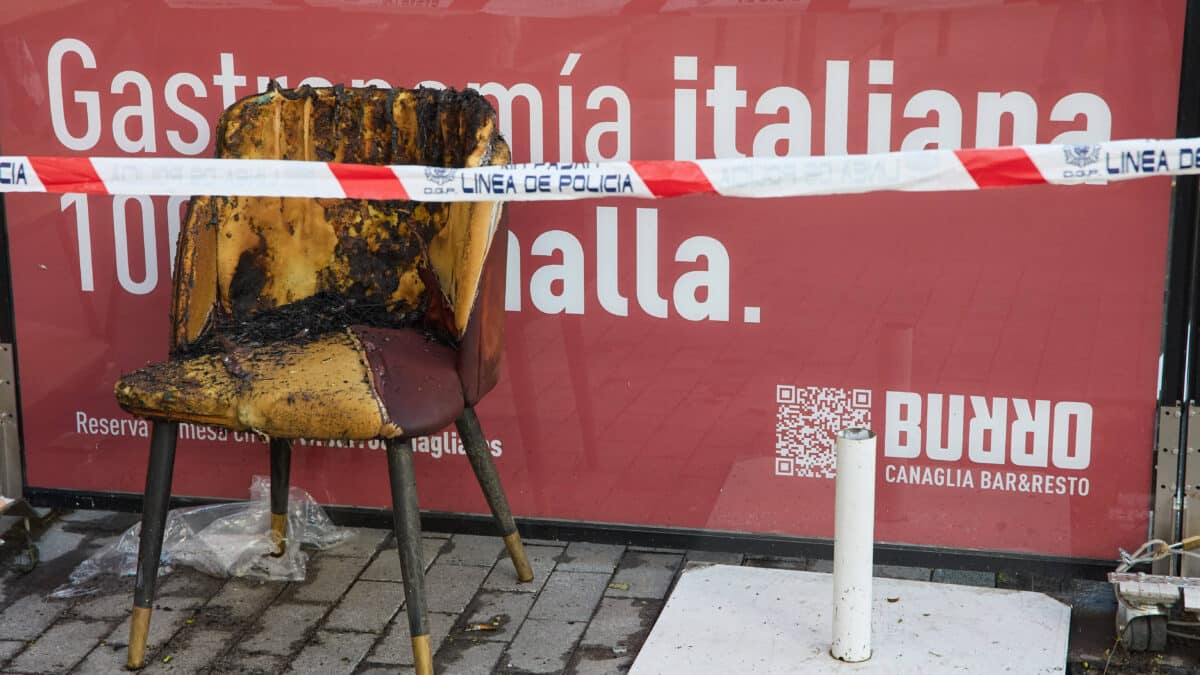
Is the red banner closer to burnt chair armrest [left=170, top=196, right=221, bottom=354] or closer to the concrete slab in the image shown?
the concrete slab

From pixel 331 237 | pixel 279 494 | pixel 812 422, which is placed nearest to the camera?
pixel 331 237

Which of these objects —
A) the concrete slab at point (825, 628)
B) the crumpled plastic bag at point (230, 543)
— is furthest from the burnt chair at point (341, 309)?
the concrete slab at point (825, 628)

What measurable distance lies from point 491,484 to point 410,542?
0.58 m

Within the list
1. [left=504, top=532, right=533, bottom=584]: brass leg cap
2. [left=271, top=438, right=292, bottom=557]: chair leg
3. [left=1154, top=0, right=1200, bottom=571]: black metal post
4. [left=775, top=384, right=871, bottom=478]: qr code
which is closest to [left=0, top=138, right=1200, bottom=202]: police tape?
[left=1154, top=0, right=1200, bottom=571]: black metal post

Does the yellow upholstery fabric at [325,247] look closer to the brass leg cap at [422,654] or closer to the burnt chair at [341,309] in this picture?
the burnt chair at [341,309]

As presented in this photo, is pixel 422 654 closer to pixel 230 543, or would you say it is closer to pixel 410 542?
pixel 410 542

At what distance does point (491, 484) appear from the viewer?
3.75 m

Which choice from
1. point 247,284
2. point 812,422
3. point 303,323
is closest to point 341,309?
point 303,323

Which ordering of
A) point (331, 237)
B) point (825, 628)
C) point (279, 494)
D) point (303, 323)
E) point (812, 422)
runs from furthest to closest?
point (279, 494) < point (812, 422) < point (331, 237) < point (303, 323) < point (825, 628)

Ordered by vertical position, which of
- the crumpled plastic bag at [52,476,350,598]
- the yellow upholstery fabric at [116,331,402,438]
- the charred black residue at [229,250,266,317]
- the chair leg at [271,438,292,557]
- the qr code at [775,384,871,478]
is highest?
the charred black residue at [229,250,266,317]

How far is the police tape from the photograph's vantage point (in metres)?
2.98

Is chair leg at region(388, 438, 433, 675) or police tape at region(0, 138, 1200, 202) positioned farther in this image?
chair leg at region(388, 438, 433, 675)

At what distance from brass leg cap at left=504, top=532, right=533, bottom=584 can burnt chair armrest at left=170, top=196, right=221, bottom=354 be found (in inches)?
37.6

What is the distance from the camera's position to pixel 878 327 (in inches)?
147
